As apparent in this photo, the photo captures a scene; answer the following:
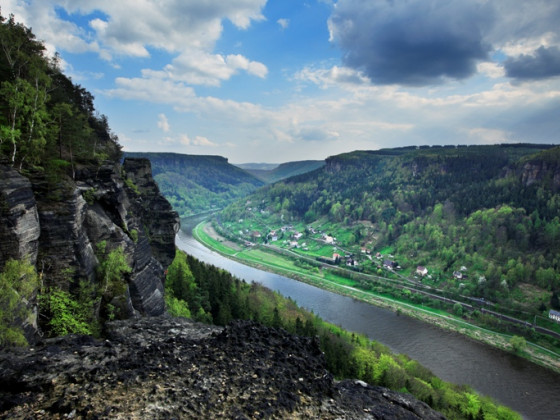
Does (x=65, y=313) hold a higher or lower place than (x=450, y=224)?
higher

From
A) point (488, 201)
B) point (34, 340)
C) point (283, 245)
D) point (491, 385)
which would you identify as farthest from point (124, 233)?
point (488, 201)

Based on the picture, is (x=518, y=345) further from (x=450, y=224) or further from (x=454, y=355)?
(x=450, y=224)

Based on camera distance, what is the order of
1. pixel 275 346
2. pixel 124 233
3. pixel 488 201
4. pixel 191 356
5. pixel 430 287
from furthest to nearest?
pixel 488 201
pixel 430 287
pixel 124 233
pixel 275 346
pixel 191 356

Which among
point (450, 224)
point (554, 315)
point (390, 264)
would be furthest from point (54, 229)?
point (450, 224)

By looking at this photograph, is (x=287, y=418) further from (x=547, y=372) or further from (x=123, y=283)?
(x=547, y=372)

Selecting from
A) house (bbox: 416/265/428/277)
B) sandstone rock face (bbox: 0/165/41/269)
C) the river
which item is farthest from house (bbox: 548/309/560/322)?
sandstone rock face (bbox: 0/165/41/269)

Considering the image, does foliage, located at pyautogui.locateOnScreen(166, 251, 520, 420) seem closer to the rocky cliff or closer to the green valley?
the rocky cliff
